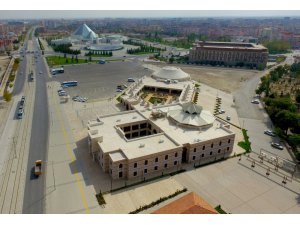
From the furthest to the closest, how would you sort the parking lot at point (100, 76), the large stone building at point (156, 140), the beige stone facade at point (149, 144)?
the parking lot at point (100, 76), the large stone building at point (156, 140), the beige stone facade at point (149, 144)

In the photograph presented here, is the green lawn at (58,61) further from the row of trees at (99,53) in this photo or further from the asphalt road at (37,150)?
the asphalt road at (37,150)

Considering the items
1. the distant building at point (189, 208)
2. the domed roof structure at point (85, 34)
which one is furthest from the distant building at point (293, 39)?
the distant building at point (189, 208)

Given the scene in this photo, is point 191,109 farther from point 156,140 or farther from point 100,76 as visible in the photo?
point 100,76

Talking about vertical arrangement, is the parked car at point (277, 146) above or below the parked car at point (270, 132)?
below

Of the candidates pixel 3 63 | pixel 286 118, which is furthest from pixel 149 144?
pixel 3 63

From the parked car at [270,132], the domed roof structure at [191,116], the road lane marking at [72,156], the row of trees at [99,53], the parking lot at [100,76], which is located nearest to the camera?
the road lane marking at [72,156]

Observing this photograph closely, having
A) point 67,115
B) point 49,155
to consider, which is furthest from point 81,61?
point 49,155
